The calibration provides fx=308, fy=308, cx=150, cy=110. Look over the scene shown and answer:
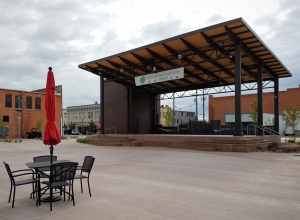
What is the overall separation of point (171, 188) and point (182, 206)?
1681 mm

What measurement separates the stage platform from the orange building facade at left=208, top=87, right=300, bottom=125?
1151 inches

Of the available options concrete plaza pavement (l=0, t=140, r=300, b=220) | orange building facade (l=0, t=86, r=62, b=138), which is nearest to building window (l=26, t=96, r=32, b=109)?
orange building facade (l=0, t=86, r=62, b=138)

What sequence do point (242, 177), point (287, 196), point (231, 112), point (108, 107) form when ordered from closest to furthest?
point (287, 196), point (242, 177), point (108, 107), point (231, 112)

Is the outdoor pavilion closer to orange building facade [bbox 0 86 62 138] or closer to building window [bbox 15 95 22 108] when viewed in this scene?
orange building facade [bbox 0 86 62 138]

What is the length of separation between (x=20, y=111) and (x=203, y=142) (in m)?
36.8

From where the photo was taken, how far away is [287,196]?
6465 millimetres

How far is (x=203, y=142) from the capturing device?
59.9ft

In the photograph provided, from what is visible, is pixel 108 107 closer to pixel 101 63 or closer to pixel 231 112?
pixel 101 63

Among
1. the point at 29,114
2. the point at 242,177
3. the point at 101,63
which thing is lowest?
the point at 242,177

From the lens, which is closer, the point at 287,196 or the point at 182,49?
the point at 287,196

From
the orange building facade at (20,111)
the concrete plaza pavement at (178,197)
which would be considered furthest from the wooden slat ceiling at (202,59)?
the orange building facade at (20,111)

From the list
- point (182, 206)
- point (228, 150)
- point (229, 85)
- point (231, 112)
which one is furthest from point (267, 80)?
point (231, 112)

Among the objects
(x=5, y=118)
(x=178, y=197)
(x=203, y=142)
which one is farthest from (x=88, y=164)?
(x=5, y=118)

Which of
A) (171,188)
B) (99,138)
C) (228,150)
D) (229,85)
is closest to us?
(171,188)
